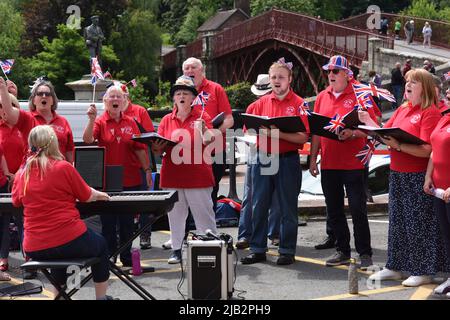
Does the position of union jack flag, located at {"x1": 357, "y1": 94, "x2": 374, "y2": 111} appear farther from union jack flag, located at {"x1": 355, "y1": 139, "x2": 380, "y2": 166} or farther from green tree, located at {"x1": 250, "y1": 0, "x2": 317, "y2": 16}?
green tree, located at {"x1": 250, "y1": 0, "x2": 317, "y2": 16}

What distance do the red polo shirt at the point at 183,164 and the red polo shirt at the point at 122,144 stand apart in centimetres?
29

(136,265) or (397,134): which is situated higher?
(397,134)

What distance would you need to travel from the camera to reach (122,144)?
8.87 m

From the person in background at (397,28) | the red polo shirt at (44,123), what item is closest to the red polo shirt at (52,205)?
the red polo shirt at (44,123)

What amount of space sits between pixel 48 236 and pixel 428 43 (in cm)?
3894

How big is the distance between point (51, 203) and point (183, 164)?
2.46 m

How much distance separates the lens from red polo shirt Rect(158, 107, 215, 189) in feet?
29.0

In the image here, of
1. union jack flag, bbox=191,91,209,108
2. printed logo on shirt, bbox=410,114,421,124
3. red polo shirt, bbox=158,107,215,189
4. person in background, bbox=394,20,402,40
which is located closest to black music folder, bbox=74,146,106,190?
red polo shirt, bbox=158,107,215,189

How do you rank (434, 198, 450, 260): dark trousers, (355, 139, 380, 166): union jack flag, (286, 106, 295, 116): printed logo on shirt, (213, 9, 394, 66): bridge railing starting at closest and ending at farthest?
(434, 198, 450, 260): dark trousers < (355, 139, 380, 166): union jack flag < (286, 106, 295, 116): printed logo on shirt < (213, 9, 394, 66): bridge railing

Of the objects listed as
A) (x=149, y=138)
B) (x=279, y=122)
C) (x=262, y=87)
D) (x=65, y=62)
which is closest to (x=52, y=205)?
(x=149, y=138)

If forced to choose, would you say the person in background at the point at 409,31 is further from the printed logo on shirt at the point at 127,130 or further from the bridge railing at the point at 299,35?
the printed logo on shirt at the point at 127,130

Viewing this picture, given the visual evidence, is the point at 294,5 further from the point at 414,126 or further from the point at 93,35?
the point at 414,126

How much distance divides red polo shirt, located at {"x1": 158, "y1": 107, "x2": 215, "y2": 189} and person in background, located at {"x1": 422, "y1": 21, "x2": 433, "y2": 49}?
1397 inches
